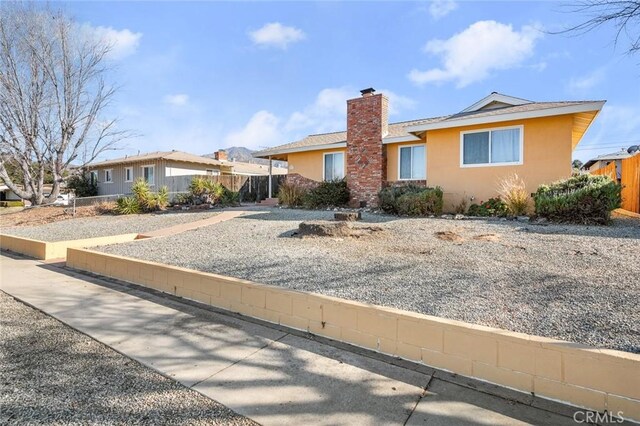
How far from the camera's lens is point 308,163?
53.9 ft

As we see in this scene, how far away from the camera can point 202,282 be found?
16.1 feet

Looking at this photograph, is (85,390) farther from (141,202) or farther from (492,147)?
(141,202)

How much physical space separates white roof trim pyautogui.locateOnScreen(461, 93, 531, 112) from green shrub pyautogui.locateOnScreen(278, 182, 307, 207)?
6971mm

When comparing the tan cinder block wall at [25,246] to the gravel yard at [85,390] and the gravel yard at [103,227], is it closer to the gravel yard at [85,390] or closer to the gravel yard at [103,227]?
the gravel yard at [103,227]

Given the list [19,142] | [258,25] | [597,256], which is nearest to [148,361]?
[597,256]

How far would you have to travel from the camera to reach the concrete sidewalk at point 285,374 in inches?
95.3

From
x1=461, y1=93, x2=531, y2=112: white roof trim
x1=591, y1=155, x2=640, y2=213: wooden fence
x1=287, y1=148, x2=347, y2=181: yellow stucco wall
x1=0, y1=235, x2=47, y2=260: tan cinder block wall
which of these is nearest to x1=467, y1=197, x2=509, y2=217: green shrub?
x1=461, y1=93, x2=531, y2=112: white roof trim

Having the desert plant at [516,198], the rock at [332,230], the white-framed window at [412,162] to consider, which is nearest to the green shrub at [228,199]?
the white-framed window at [412,162]

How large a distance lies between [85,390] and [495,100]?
44.5 ft

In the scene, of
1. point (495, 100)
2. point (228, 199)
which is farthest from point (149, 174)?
point (495, 100)

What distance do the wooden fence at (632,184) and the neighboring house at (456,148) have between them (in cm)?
188

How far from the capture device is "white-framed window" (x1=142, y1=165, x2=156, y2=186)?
24572mm

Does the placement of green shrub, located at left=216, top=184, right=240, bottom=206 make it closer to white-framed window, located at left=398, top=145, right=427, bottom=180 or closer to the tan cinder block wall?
the tan cinder block wall

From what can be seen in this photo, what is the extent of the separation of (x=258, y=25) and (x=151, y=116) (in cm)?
928
